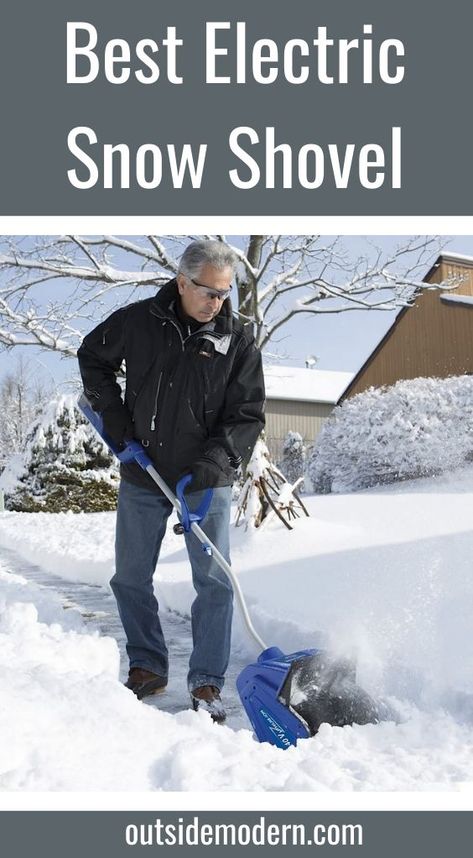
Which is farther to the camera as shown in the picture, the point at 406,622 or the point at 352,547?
the point at 352,547

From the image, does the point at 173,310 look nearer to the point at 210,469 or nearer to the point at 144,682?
the point at 210,469

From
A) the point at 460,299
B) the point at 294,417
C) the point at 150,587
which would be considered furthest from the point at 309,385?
the point at 150,587

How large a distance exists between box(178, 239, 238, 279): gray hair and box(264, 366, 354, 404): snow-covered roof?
24.5m

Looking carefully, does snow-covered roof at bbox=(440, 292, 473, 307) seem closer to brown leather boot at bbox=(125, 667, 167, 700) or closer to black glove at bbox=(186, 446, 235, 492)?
black glove at bbox=(186, 446, 235, 492)

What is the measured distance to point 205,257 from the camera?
3.08m

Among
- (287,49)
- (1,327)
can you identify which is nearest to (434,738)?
(287,49)

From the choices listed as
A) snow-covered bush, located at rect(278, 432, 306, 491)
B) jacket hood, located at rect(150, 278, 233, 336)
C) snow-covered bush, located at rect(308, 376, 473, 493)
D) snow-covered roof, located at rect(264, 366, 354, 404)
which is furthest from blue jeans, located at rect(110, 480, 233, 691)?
snow-covered roof, located at rect(264, 366, 354, 404)

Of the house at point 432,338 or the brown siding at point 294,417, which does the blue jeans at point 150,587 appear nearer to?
the house at point 432,338

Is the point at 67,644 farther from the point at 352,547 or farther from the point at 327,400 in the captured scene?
the point at 327,400

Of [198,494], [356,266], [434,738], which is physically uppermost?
[356,266]

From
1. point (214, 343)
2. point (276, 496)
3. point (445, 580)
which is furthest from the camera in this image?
point (276, 496)

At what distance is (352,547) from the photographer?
20.6ft

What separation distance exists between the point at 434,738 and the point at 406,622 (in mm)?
1238

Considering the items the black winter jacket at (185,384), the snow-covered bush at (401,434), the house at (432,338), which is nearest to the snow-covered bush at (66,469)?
the snow-covered bush at (401,434)
